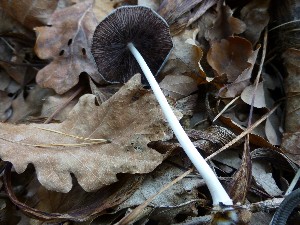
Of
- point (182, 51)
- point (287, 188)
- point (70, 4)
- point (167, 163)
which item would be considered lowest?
point (287, 188)

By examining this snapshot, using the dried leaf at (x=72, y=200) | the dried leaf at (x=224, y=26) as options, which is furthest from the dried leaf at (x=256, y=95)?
the dried leaf at (x=72, y=200)

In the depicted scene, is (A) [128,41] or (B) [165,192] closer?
(B) [165,192]

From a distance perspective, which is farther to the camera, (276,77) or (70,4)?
(70,4)

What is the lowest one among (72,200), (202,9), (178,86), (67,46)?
(72,200)

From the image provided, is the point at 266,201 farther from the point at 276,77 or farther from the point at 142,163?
the point at 276,77

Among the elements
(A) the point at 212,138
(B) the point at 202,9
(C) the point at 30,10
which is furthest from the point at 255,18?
(C) the point at 30,10

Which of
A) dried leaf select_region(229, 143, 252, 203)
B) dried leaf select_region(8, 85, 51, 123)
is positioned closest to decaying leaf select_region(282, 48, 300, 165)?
dried leaf select_region(229, 143, 252, 203)

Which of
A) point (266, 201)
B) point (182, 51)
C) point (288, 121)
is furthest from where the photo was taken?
point (182, 51)

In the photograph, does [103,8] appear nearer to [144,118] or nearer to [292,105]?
[144,118]

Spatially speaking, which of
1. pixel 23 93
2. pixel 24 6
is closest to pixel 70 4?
pixel 24 6
